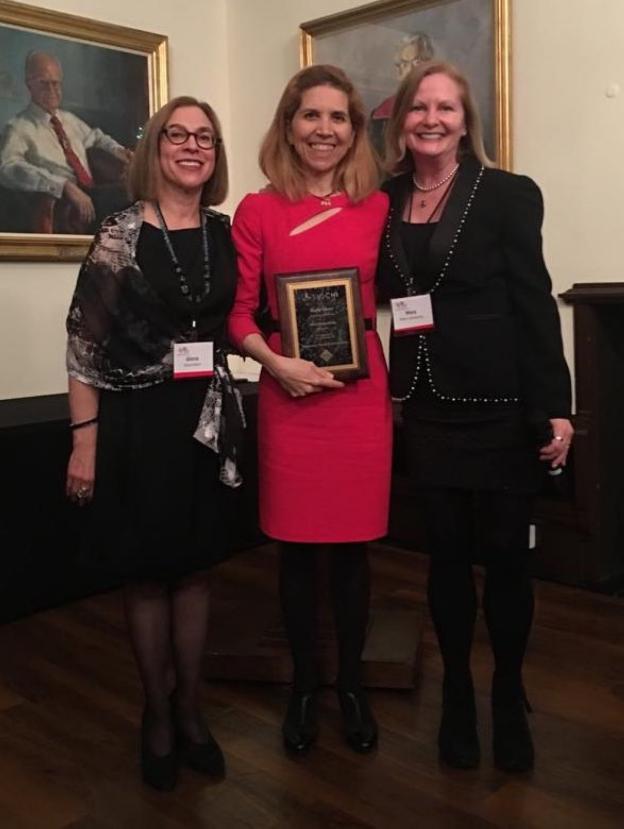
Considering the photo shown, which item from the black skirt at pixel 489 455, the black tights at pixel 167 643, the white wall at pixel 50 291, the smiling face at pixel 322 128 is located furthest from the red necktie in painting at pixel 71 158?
the black skirt at pixel 489 455

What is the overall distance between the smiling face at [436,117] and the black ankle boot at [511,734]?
1.31m

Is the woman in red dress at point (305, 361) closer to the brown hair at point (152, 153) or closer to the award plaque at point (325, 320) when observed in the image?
the award plaque at point (325, 320)

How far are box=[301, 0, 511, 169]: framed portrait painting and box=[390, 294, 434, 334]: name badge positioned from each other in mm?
1727

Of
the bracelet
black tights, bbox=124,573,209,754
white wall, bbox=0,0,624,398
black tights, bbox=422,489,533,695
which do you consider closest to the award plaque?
black tights, bbox=422,489,533,695

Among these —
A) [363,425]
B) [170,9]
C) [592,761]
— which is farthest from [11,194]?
[592,761]

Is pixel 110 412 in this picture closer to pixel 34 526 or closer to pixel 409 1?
pixel 34 526

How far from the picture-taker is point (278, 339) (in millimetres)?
2139

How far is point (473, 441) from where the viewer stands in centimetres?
202

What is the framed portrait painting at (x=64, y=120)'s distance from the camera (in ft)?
11.5

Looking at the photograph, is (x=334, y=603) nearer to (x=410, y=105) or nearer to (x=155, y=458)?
(x=155, y=458)

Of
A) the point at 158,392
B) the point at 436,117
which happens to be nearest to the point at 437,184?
the point at 436,117

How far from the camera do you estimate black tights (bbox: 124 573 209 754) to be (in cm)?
209

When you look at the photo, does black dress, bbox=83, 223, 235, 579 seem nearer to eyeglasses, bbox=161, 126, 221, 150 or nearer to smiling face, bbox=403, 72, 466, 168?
eyeglasses, bbox=161, 126, 221, 150

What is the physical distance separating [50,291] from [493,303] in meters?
2.31
